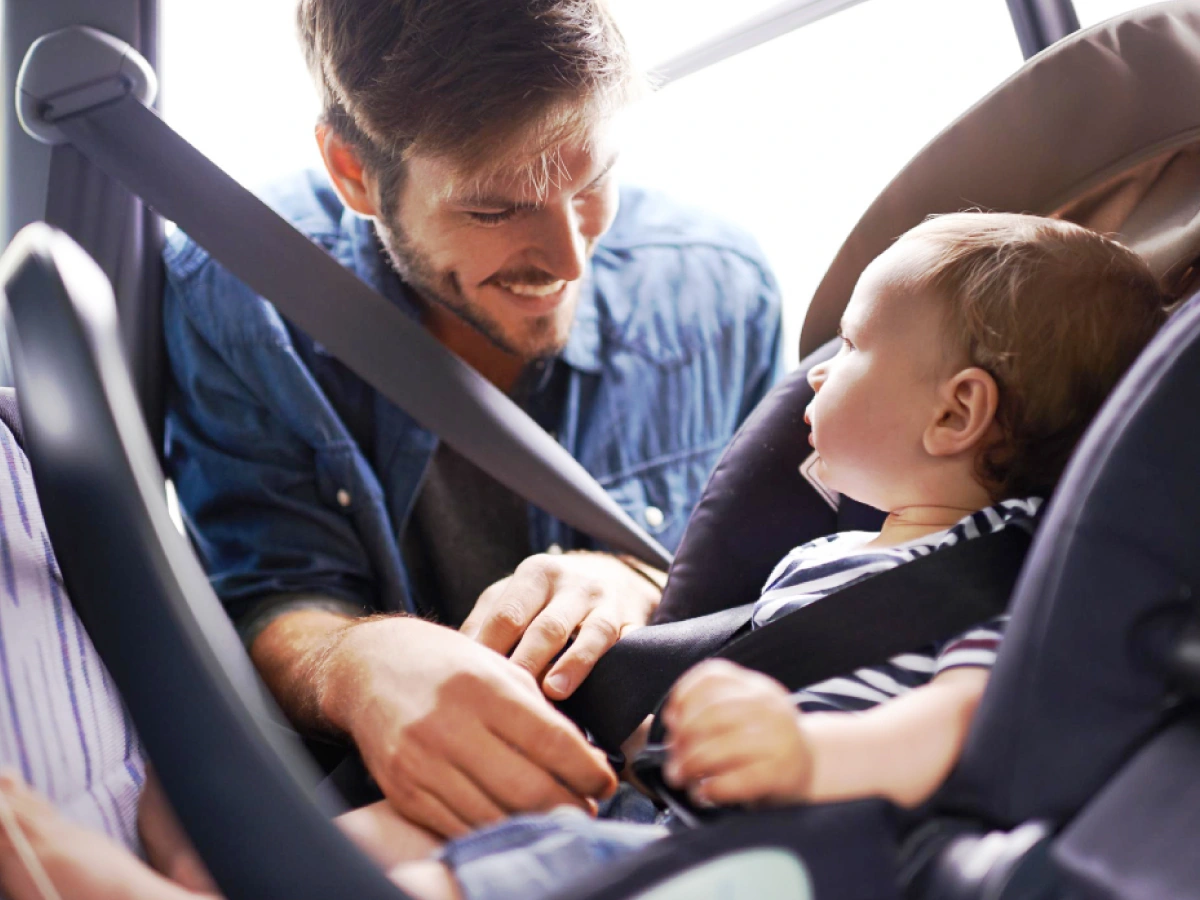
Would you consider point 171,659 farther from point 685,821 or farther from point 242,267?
point 242,267

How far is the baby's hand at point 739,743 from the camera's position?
545 millimetres

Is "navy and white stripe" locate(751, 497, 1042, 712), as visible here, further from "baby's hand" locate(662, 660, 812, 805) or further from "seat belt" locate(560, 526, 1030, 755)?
"baby's hand" locate(662, 660, 812, 805)

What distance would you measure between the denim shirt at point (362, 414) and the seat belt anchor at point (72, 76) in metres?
0.26

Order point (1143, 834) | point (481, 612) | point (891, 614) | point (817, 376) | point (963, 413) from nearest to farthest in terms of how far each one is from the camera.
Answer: point (1143, 834) < point (891, 614) < point (963, 413) < point (817, 376) < point (481, 612)

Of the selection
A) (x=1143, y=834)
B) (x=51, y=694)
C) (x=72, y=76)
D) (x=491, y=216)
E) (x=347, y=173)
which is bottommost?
(x=1143, y=834)

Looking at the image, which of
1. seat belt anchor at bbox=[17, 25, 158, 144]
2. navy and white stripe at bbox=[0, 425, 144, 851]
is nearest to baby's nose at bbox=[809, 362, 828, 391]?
navy and white stripe at bbox=[0, 425, 144, 851]

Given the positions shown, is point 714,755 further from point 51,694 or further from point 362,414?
point 362,414

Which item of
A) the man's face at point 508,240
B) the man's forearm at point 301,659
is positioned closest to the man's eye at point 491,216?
the man's face at point 508,240

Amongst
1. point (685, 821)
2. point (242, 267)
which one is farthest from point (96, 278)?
point (685, 821)

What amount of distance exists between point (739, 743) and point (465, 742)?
0.85 feet

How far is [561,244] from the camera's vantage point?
1201 mm

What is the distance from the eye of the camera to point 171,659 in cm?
55

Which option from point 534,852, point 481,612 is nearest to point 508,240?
point 481,612

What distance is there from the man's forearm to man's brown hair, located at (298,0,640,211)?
0.51m
